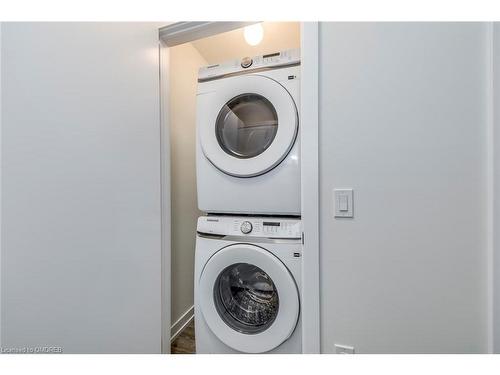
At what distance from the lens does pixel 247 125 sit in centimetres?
125

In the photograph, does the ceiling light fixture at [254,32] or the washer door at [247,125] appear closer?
the washer door at [247,125]

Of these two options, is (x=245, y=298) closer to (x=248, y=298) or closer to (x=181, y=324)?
(x=248, y=298)

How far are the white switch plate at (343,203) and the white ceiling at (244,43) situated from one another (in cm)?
134

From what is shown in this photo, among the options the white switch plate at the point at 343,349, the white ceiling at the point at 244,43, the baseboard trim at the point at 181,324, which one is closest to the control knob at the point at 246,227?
the white switch plate at the point at 343,349

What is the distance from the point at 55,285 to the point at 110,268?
0.19m

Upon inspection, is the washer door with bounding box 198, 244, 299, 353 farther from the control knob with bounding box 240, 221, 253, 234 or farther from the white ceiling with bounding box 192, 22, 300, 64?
the white ceiling with bounding box 192, 22, 300, 64

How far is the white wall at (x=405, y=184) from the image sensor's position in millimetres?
714

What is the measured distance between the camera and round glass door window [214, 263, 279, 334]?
116 centimetres

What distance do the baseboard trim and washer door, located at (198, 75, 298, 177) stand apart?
118 centimetres

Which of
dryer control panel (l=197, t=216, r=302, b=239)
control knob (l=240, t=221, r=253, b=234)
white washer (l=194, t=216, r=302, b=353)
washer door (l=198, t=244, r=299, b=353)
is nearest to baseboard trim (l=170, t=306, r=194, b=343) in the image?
white washer (l=194, t=216, r=302, b=353)

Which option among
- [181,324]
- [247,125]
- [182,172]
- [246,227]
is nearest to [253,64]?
[247,125]

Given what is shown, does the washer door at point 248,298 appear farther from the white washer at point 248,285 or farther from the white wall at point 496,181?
the white wall at point 496,181
